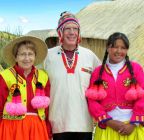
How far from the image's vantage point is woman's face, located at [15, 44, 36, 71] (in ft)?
14.4

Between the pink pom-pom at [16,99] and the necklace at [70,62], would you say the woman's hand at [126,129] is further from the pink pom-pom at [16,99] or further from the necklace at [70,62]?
the pink pom-pom at [16,99]

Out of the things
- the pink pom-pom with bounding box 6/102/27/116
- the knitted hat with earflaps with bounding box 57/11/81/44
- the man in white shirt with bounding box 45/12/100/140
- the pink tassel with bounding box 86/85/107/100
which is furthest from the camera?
the knitted hat with earflaps with bounding box 57/11/81/44

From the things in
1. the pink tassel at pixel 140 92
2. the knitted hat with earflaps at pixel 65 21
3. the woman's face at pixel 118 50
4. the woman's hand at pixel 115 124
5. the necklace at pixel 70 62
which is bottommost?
the woman's hand at pixel 115 124

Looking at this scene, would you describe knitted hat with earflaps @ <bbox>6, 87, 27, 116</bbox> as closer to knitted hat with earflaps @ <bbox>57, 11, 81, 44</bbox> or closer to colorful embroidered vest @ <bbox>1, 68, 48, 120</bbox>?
colorful embroidered vest @ <bbox>1, 68, 48, 120</bbox>

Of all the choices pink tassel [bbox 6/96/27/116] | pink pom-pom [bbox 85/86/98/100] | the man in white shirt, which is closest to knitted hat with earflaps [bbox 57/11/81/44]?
the man in white shirt

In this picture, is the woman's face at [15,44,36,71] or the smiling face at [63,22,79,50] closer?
the woman's face at [15,44,36,71]

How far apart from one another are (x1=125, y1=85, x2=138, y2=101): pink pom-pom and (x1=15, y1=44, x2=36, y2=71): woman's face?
37.9 inches

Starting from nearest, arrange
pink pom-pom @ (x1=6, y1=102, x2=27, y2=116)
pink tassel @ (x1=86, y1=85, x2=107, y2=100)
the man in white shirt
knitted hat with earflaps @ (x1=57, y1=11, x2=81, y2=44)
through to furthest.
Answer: pink pom-pom @ (x1=6, y1=102, x2=27, y2=116) → pink tassel @ (x1=86, y1=85, x2=107, y2=100) → the man in white shirt → knitted hat with earflaps @ (x1=57, y1=11, x2=81, y2=44)

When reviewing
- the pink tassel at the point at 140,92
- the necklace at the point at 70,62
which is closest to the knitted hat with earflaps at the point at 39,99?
the necklace at the point at 70,62

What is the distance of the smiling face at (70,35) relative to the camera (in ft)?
14.9

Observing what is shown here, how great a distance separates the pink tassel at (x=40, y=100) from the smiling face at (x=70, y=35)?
1.74ft

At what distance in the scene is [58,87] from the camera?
450 centimetres

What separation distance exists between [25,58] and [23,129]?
674 mm

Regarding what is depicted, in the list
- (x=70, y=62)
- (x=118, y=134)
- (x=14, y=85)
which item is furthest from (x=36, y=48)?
(x=118, y=134)
